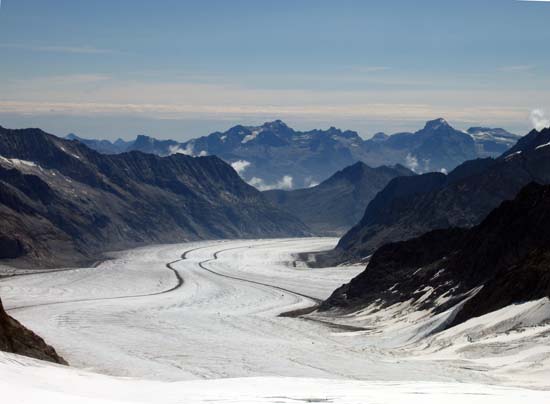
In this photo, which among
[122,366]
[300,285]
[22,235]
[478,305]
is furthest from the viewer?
[22,235]

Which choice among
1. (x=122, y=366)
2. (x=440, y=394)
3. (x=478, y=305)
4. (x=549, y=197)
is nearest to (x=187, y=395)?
(x=440, y=394)

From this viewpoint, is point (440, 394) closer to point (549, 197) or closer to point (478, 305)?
point (478, 305)

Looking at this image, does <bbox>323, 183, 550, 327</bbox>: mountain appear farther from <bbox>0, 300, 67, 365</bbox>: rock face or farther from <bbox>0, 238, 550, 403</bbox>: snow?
<bbox>0, 300, 67, 365</bbox>: rock face

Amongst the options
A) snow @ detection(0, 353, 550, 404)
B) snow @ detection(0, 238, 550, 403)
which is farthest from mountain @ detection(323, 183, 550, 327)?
snow @ detection(0, 353, 550, 404)

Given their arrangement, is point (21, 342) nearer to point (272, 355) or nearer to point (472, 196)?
point (272, 355)

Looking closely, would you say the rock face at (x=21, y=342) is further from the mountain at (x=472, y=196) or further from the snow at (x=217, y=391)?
the mountain at (x=472, y=196)

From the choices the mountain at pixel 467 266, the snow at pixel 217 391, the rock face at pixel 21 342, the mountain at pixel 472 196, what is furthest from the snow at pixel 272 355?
the mountain at pixel 472 196
